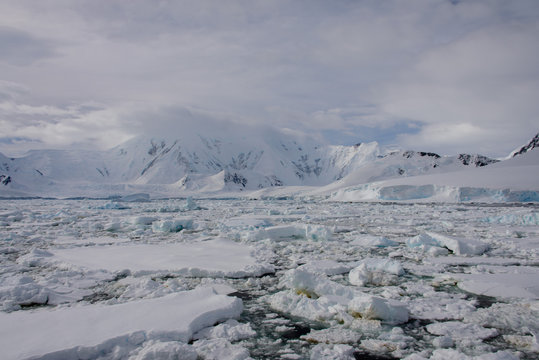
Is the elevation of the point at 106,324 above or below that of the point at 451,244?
below

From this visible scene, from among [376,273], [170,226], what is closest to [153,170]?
[170,226]

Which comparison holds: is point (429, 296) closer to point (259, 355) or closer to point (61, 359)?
point (259, 355)

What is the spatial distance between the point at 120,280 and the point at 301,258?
10.7 feet

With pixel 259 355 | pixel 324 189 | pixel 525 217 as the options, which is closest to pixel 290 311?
pixel 259 355

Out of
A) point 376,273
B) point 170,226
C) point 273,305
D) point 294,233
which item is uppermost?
point 376,273

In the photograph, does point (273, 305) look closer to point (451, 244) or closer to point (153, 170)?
point (451, 244)

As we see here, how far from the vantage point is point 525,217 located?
13.6 m

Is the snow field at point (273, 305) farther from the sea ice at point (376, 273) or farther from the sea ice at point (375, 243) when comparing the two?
the sea ice at point (375, 243)

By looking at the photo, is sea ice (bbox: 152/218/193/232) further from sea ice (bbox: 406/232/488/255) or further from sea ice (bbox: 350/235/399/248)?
sea ice (bbox: 406/232/488/255)

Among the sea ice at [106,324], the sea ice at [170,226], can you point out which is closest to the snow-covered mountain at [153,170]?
the sea ice at [170,226]

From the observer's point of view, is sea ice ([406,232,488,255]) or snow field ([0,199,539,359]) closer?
snow field ([0,199,539,359])

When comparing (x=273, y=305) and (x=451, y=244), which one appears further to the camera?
(x=451, y=244)

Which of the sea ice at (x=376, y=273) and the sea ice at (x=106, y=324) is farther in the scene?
the sea ice at (x=376, y=273)

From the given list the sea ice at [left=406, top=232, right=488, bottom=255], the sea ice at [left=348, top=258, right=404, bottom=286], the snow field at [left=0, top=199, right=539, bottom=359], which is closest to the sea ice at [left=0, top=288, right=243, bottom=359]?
the snow field at [left=0, top=199, right=539, bottom=359]
